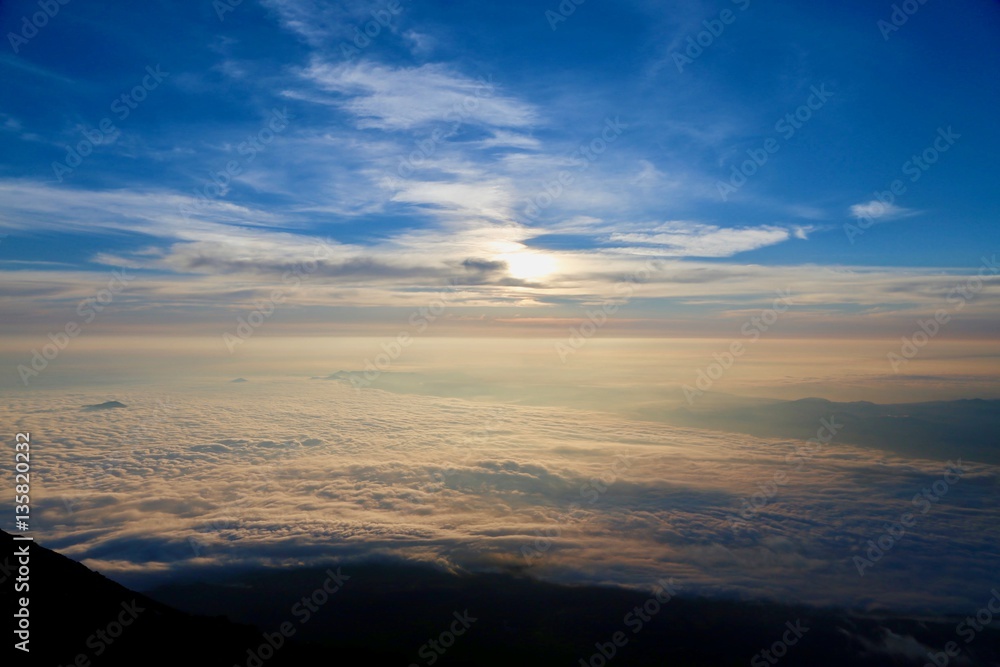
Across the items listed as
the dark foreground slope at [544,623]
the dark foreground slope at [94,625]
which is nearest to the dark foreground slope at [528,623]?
the dark foreground slope at [544,623]

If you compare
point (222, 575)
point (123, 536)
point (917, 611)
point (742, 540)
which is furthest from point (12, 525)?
point (917, 611)

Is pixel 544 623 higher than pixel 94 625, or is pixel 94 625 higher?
pixel 94 625

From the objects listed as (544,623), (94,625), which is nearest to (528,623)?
(544,623)

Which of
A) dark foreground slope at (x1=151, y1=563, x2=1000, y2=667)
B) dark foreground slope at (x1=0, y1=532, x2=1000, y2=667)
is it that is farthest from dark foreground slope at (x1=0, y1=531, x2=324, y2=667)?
dark foreground slope at (x1=151, y1=563, x2=1000, y2=667)

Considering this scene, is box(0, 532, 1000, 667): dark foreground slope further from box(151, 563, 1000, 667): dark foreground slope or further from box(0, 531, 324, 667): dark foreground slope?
box(0, 531, 324, 667): dark foreground slope

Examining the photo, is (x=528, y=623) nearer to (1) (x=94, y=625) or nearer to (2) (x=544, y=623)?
(2) (x=544, y=623)

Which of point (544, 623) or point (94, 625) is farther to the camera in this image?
point (544, 623)

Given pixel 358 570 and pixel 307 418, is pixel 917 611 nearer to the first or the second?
pixel 358 570

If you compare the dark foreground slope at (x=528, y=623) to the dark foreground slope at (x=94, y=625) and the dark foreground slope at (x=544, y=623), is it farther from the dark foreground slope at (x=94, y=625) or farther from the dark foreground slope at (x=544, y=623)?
the dark foreground slope at (x=94, y=625)
